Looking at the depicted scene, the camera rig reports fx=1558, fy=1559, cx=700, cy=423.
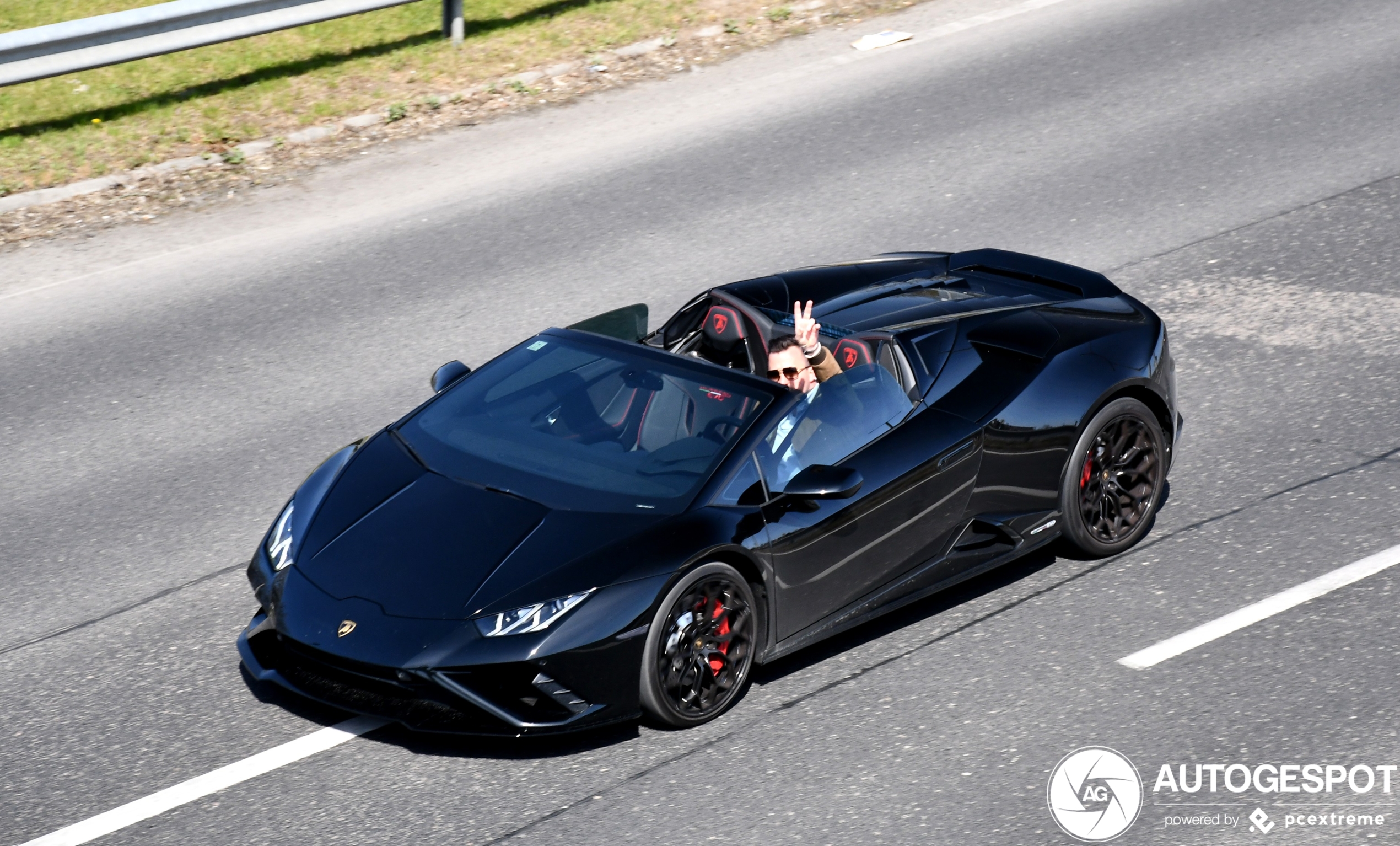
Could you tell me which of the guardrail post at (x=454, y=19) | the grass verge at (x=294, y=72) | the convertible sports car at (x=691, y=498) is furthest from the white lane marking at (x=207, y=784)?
the guardrail post at (x=454, y=19)

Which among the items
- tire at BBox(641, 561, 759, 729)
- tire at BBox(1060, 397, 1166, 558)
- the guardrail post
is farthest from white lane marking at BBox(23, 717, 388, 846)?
the guardrail post

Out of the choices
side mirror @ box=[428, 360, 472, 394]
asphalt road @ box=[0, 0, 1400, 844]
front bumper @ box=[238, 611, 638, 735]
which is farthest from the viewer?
side mirror @ box=[428, 360, 472, 394]

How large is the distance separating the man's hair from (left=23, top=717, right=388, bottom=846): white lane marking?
2.22m

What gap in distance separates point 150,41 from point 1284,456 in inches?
361

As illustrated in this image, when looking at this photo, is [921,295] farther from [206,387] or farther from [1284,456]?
[206,387]

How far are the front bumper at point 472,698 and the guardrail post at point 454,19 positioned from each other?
9.47 metres

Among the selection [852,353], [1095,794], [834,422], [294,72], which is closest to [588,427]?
[834,422]

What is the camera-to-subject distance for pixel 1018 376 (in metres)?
6.74

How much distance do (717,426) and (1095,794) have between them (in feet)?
6.43

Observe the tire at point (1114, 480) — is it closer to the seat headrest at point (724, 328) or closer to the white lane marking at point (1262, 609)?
the white lane marking at point (1262, 609)

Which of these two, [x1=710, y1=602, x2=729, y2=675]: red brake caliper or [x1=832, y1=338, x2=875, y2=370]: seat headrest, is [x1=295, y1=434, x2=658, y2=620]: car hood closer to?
[x1=710, y1=602, x2=729, y2=675]: red brake caliper

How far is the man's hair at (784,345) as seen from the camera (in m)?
6.55

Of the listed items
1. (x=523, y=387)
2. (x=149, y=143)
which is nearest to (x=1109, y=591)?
(x=523, y=387)

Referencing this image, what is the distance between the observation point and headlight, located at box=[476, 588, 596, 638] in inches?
208
